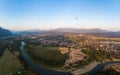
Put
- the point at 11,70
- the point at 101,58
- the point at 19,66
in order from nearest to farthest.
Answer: the point at 11,70
the point at 19,66
the point at 101,58

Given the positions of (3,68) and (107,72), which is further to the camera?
(3,68)

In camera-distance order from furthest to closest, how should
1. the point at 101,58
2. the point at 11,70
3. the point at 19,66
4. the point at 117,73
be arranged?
the point at 101,58 < the point at 19,66 < the point at 11,70 < the point at 117,73

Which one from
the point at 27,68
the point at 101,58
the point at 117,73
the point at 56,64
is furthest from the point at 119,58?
the point at 27,68

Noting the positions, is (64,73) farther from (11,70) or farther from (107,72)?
(11,70)

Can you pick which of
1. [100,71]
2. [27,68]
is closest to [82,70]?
[100,71]

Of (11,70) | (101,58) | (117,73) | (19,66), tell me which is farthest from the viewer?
(101,58)

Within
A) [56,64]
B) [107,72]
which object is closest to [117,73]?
[107,72]

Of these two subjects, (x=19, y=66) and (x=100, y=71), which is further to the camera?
(x=19, y=66)

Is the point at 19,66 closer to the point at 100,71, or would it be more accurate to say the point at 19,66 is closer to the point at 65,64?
the point at 65,64
